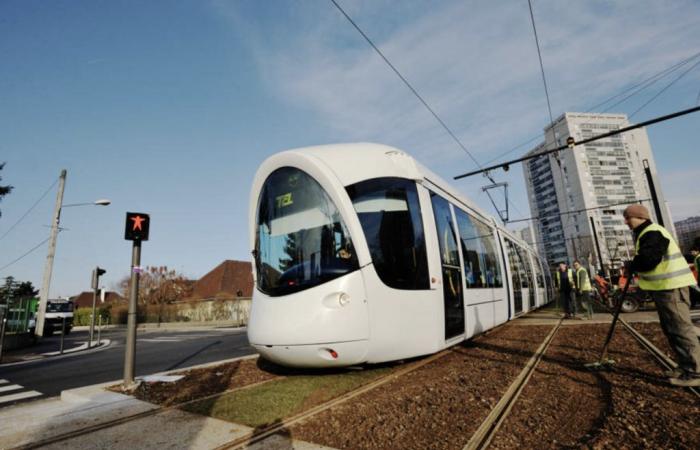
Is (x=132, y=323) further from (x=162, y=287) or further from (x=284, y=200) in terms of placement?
(x=162, y=287)

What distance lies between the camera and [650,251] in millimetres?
3797

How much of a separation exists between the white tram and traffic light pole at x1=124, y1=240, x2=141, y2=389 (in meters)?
1.83

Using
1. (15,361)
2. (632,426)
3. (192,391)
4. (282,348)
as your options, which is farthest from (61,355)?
(632,426)

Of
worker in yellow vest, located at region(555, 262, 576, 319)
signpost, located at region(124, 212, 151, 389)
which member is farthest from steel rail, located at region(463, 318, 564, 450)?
worker in yellow vest, located at region(555, 262, 576, 319)

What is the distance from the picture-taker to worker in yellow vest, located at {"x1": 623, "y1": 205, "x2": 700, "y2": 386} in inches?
142

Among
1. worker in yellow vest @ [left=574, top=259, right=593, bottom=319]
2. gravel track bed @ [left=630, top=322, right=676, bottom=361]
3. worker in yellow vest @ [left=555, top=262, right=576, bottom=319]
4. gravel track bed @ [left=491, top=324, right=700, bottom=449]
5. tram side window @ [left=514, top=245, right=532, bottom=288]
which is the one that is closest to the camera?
gravel track bed @ [left=491, top=324, right=700, bottom=449]

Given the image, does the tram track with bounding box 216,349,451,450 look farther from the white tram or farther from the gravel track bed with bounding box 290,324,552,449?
the white tram

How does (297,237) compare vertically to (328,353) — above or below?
above

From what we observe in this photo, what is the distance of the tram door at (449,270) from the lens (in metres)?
5.20

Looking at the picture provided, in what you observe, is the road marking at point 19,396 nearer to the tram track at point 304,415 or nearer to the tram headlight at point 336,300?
the tram track at point 304,415

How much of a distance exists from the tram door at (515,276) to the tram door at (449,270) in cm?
492

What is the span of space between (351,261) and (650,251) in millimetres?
3259

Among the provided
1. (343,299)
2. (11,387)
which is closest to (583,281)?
(343,299)

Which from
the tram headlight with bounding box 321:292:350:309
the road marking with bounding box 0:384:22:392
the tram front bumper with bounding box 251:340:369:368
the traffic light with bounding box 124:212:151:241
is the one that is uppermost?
the traffic light with bounding box 124:212:151:241
